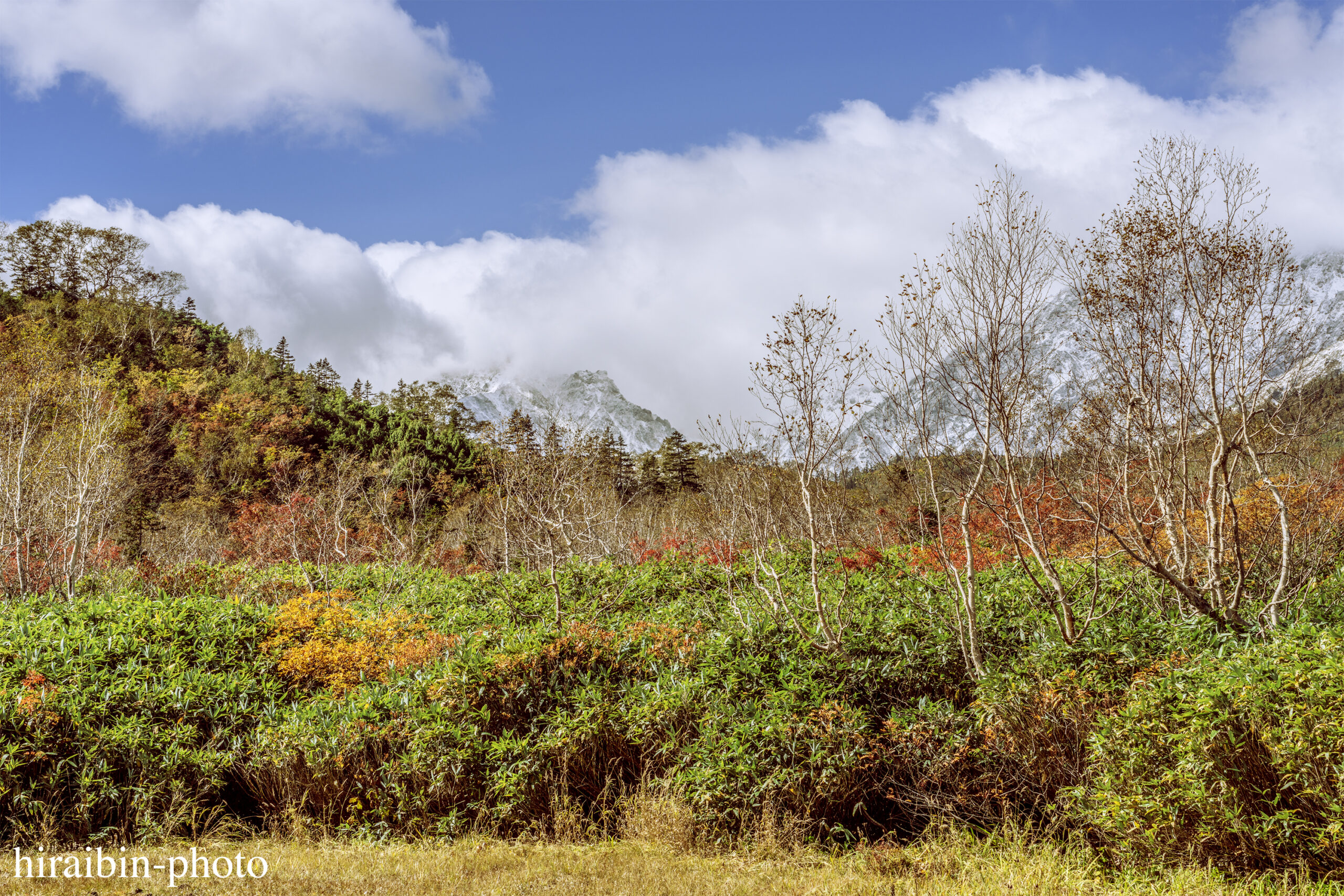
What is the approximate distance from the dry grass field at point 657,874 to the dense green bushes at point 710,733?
0.26 meters

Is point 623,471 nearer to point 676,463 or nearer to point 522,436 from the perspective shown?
point 676,463

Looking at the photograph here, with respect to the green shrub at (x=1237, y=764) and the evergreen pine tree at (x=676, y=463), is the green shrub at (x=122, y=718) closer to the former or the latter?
the green shrub at (x=1237, y=764)

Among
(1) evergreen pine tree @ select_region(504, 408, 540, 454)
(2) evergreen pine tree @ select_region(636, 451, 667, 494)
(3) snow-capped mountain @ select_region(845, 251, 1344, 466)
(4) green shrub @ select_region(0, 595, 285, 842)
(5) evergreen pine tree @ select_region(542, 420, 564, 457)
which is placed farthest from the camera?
(2) evergreen pine tree @ select_region(636, 451, 667, 494)

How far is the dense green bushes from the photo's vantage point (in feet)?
12.2

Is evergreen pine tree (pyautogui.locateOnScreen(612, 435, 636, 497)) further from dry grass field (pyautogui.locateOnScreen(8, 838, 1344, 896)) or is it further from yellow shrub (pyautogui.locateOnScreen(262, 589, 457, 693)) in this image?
dry grass field (pyautogui.locateOnScreen(8, 838, 1344, 896))

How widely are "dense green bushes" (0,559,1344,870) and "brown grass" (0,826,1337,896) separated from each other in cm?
26

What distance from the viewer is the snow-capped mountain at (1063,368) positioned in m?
6.04

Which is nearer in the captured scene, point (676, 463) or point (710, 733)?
point (710, 733)

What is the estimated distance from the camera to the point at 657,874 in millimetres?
4176

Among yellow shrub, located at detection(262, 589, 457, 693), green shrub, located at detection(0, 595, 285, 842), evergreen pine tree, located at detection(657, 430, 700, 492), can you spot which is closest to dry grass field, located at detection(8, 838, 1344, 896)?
green shrub, located at detection(0, 595, 285, 842)

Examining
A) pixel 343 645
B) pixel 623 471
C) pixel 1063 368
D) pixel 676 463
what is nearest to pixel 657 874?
pixel 343 645

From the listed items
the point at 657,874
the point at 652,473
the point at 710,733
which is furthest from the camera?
the point at 652,473

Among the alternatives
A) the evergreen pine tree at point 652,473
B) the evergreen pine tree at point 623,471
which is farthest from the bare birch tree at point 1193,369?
the evergreen pine tree at point 652,473

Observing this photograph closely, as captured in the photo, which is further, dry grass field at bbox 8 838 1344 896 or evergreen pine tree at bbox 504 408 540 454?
evergreen pine tree at bbox 504 408 540 454
